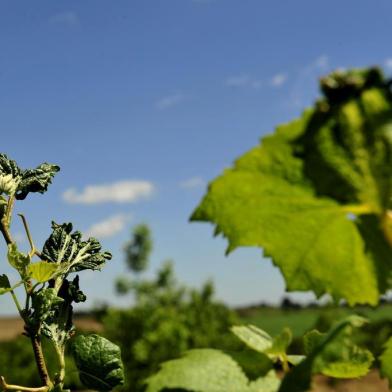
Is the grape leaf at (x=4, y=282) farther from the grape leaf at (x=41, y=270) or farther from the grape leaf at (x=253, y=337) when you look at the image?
the grape leaf at (x=253, y=337)

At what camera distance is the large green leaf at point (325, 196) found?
0.75 m

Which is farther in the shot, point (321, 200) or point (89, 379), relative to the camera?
point (89, 379)

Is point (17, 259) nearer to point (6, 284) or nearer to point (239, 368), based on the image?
point (6, 284)

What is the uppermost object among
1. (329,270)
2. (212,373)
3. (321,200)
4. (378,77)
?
(378,77)

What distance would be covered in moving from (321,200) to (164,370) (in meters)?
0.52

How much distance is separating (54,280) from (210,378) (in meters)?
0.33

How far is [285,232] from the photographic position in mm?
983

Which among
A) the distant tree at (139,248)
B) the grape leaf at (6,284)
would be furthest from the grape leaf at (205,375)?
the distant tree at (139,248)

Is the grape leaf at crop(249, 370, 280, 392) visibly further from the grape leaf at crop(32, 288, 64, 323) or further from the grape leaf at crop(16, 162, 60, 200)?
the grape leaf at crop(16, 162, 60, 200)

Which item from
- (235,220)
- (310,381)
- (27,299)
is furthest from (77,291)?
(310,381)

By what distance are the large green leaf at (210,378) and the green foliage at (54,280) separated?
0.30 ft

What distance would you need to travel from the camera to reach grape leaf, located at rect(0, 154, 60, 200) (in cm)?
114

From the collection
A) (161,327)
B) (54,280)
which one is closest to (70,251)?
(54,280)

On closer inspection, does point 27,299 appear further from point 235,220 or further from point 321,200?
point 321,200
